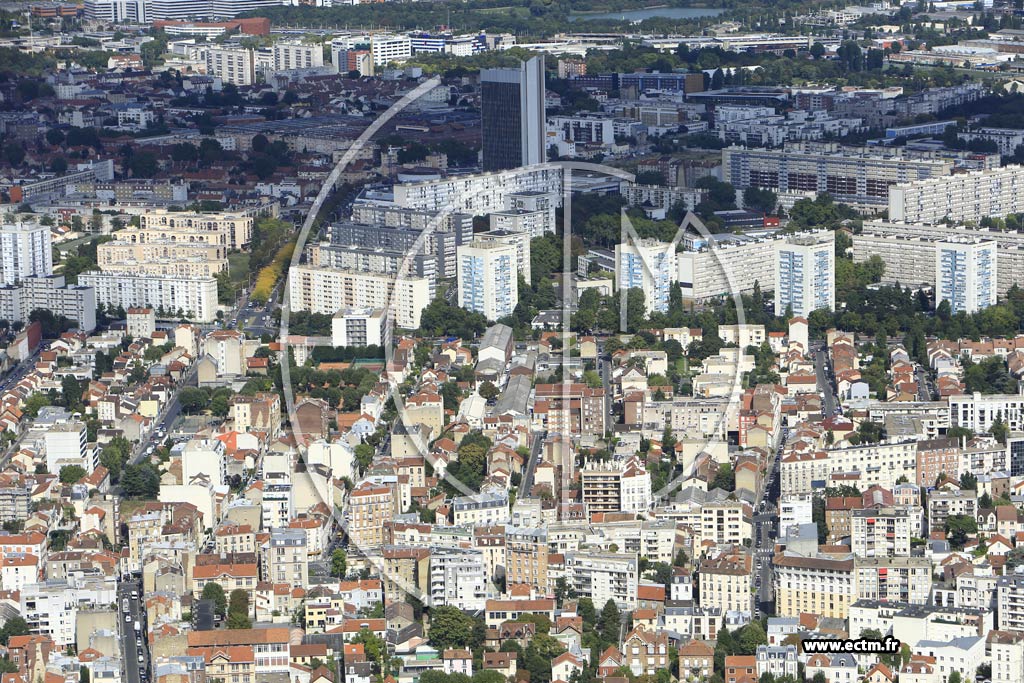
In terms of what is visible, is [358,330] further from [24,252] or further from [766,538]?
[766,538]

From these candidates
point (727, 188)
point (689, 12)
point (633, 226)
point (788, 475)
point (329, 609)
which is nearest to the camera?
point (329, 609)

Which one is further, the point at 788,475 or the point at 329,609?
the point at 788,475

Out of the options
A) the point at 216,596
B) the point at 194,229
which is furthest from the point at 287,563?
the point at 194,229

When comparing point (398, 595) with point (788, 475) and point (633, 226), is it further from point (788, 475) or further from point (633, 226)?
point (633, 226)

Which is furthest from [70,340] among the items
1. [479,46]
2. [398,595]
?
[479,46]

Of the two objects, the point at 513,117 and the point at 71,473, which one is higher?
the point at 513,117

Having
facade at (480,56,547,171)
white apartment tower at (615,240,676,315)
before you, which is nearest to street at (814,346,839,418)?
white apartment tower at (615,240,676,315)
